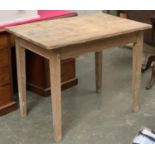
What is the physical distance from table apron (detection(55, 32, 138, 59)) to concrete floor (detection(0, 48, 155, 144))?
1.84 feet

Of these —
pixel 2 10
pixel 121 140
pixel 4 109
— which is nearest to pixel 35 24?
pixel 2 10

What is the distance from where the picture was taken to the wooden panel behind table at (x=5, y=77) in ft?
7.48

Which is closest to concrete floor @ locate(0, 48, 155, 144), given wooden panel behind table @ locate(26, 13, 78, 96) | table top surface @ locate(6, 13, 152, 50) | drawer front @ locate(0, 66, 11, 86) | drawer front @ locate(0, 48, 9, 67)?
wooden panel behind table @ locate(26, 13, 78, 96)

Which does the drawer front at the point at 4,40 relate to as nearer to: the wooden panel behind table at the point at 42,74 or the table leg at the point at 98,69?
the wooden panel behind table at the point at 42,74

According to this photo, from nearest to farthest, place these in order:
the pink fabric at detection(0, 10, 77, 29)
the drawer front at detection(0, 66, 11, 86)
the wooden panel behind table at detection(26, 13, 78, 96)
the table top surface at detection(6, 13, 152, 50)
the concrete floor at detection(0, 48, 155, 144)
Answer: the table top surface at detection(6, 13, 152, 50) → the concrete floor at detection(0, 48, 155, 144) → the drawer front at detection(0, 66, 11, 86) → the pink fabric at detection(0, 10, 77, 29) → the wooden panel behind table at detection(26, 13, 78, 96)

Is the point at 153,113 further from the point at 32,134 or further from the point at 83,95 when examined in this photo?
the point at 32,134

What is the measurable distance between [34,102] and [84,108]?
41 centimetres

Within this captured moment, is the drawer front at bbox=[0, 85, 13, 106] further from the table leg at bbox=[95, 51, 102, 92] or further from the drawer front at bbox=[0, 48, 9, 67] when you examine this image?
the table leg at bbox=[95, 51, 102, 92]

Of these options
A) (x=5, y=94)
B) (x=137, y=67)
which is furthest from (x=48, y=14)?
(x=137, y=67)

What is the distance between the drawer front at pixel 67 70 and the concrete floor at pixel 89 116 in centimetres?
12

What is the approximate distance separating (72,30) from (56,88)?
0.39 metres

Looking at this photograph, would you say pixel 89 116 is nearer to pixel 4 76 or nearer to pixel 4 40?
pixel 4 76

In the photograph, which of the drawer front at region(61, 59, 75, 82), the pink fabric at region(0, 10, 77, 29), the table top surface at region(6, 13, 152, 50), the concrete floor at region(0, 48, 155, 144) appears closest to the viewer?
the table top surface at region(6, 13, 152, 50)

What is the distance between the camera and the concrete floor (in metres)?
2.20
